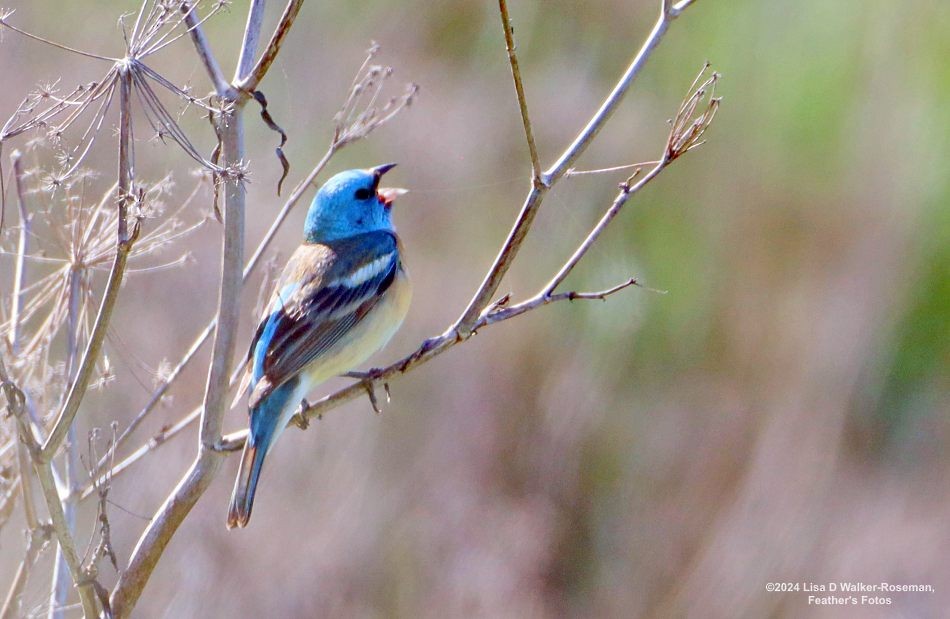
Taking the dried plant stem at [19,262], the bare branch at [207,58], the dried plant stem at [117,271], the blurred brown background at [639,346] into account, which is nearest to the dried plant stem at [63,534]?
the dried plant stem at [117,271]

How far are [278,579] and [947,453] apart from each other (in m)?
4.31

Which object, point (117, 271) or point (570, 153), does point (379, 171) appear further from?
point (117, 271)

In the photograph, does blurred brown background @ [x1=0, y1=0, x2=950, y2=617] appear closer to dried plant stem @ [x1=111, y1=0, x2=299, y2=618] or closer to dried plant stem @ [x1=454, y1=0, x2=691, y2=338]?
dried plant stem @ [x1=111, y1=0, x2=299, y2=618]

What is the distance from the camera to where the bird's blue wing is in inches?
146

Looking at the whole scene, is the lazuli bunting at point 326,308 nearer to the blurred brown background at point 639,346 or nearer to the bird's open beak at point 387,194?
the bird's open beak at point 387,194

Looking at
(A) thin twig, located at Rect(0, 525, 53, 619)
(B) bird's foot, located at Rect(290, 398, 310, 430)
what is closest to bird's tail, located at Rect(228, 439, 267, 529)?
(B) bird's foot, located at Rect(290, 398, 310, 430)

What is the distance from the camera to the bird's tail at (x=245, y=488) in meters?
3.23

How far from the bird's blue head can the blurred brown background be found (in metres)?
1.75

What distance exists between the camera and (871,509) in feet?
20.9

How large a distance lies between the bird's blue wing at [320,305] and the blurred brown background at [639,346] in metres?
1.89

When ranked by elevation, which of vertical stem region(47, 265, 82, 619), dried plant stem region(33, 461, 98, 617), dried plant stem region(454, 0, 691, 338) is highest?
dried plant stem region(454, 0, 691, 338)

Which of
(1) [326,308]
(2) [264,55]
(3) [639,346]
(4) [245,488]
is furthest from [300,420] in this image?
(3) [639,346]

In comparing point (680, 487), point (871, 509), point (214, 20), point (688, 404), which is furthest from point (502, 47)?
point (871, 509)

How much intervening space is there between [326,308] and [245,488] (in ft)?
3.17
